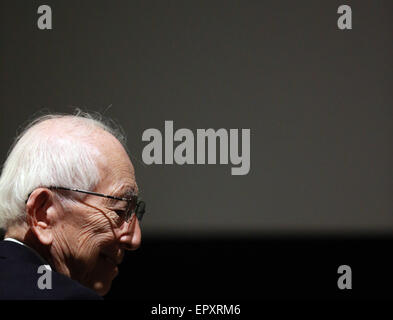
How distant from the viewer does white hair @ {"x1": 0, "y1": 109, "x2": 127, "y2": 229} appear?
199 cm

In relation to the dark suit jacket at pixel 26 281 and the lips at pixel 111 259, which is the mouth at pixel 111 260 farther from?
the dark suit jacket at pixel 26 281

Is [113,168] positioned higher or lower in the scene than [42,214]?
higher

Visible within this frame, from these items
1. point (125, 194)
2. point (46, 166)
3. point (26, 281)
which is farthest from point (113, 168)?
point (26, 281)

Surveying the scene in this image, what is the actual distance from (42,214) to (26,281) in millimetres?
244

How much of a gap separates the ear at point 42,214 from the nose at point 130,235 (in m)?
0.26

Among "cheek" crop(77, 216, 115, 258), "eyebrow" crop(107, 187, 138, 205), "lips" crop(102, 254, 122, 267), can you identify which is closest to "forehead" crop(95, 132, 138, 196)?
"eyebrow" crop(107, 187, 138, 205)

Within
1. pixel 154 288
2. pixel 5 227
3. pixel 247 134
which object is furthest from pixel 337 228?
pixel 5 227

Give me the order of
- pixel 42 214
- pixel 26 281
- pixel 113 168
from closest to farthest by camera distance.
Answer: pixel 26 281 → pixel 42 214 → pixel 113 168

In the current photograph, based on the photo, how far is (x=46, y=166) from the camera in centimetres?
199

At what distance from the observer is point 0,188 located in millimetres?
2078

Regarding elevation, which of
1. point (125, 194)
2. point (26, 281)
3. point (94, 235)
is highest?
point (125, 194)

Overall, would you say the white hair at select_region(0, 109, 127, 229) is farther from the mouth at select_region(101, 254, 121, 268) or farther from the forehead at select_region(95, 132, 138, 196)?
the mouth at select_region(101, 254, 121, 268)

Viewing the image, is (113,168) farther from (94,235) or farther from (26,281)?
(26,281)

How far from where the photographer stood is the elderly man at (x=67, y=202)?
1981mm
